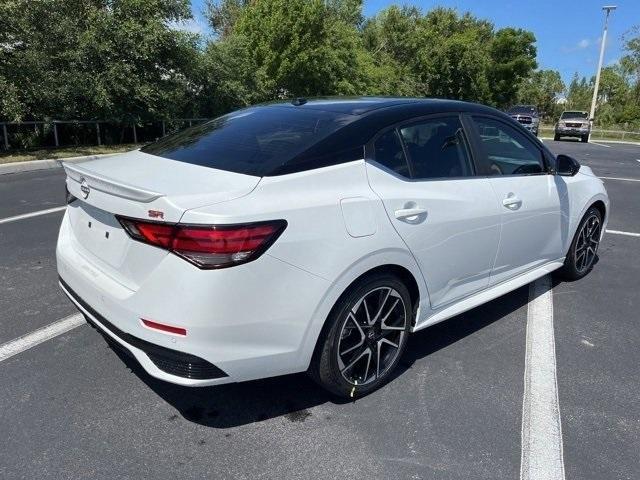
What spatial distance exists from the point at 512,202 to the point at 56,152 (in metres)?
12.9

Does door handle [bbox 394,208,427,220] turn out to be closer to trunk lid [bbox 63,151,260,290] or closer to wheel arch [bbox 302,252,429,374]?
wheel arch [bbox 302,252,429,374]

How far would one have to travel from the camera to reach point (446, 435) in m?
2.68

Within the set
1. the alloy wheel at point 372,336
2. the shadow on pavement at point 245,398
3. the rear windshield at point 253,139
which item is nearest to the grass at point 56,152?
the rear windshield at point 253,139

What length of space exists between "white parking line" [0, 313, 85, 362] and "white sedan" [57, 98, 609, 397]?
72 cm

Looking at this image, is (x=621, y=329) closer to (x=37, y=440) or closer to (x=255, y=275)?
(x=255, y=275)

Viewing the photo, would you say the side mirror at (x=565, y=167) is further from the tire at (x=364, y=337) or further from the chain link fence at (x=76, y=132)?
the chain link fence at (x=76, y=132)

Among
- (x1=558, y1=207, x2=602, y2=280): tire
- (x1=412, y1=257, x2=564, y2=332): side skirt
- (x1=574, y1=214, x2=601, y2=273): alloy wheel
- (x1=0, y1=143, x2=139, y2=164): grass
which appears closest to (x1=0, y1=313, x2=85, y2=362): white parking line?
(x1=412, y1=257, x2=564, y2=332): side skirt

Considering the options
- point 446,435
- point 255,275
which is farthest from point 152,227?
point 446,435

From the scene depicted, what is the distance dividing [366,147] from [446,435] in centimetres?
155

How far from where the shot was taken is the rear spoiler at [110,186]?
2371 mm

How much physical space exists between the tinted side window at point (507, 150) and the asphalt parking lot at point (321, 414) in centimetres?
117

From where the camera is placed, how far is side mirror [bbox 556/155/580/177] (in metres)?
4.27

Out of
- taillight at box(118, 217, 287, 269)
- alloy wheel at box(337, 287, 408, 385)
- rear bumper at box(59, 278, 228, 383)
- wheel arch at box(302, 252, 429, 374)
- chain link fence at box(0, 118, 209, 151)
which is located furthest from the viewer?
chain link fence at box(0, 118, 209, 151)

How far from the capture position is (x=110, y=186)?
2.58 meters
